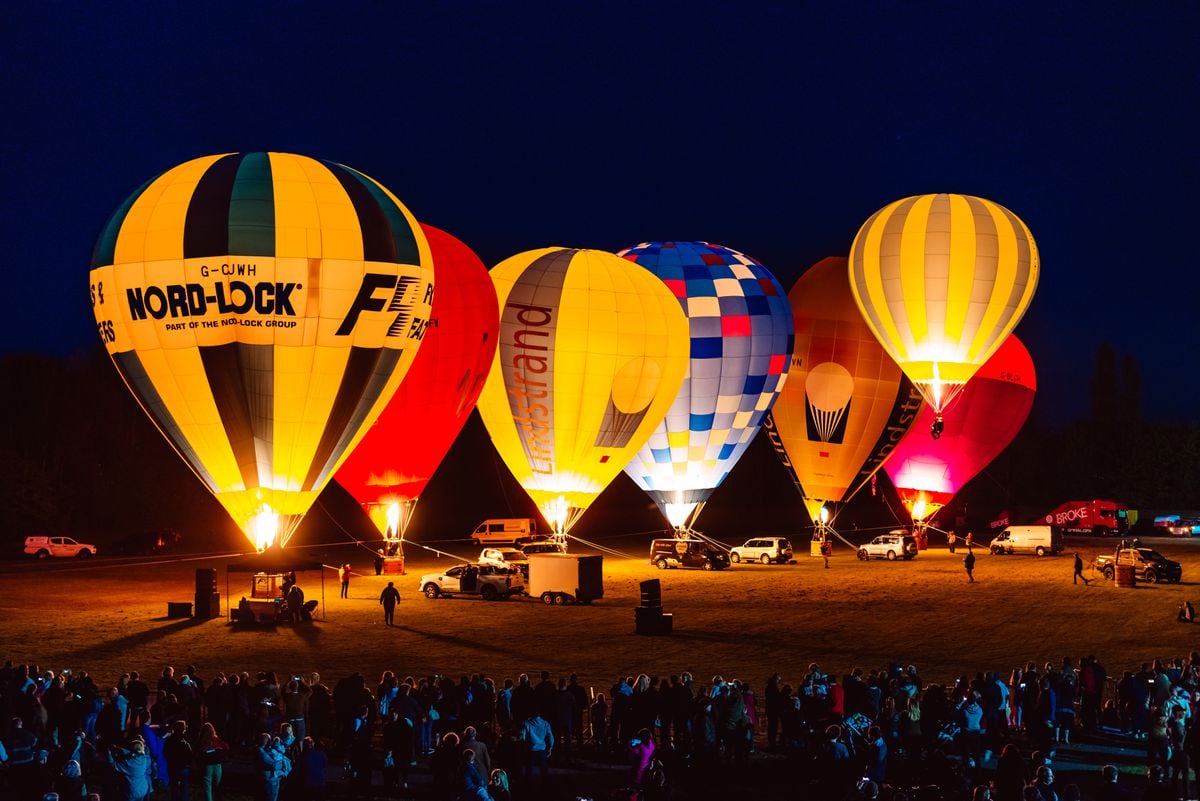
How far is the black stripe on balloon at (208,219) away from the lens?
803 inches

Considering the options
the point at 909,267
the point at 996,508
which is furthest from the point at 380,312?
the point at 996,508

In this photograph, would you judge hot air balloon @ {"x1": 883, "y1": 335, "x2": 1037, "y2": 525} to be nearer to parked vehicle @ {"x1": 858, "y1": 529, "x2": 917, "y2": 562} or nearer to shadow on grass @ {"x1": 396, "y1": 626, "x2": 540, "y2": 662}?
parked vehicle @ {"x1": 858, "y1": 529, "x2": 917, "y2": 562}

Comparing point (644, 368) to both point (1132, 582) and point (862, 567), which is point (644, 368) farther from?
point (1132, 582)

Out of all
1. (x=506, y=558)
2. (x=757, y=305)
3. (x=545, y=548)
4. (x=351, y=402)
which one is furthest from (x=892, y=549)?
(x=351, y=402)

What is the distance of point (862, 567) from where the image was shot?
3238 centimetres

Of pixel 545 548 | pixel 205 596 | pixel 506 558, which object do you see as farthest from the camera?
pixel 506 558

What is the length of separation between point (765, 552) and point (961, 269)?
8330 mm

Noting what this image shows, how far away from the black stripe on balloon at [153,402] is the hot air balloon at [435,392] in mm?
5177

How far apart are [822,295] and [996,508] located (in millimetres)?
29944

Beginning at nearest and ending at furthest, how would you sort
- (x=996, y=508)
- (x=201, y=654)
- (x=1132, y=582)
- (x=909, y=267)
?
(x=201, y=654)
(x=1132, y=582)
(x=909, y=267)
(x=996, y=508)

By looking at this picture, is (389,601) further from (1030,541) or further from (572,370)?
(1030,541)

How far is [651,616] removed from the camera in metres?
19.9

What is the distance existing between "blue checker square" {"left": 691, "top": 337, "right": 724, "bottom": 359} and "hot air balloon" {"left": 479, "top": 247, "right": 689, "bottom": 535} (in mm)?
2811

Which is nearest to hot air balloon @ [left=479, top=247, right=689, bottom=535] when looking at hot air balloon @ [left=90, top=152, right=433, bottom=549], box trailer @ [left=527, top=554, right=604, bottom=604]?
box trailer @ [left=527, top=554, right=604, bottom=604]
